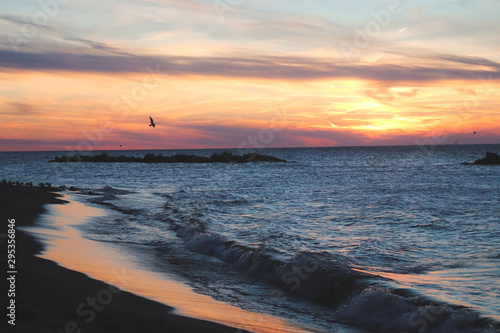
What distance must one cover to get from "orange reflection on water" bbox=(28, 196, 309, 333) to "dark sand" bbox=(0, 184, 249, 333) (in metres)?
0.42

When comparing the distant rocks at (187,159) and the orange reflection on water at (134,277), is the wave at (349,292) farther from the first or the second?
the distant rocks at (187,159)

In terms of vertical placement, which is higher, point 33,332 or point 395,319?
point 33,332

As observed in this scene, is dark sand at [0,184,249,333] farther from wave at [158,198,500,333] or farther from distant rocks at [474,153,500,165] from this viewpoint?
distant rocks at [474,153,500,165]

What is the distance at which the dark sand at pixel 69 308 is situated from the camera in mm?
6430

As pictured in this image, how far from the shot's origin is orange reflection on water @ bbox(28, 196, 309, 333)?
27.4 ft

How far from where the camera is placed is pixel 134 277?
35.9ft

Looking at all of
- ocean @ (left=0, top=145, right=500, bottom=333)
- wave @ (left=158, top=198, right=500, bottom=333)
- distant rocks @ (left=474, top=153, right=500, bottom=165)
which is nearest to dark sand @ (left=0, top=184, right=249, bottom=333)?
ocean @ (left=0, top=145, right=500, bottom=333)

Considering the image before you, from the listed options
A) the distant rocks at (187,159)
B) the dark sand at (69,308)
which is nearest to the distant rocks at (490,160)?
the distant rocks at (187,159)

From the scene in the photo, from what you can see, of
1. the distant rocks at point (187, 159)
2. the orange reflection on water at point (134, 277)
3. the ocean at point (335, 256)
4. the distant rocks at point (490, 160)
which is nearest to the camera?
the orange reflection on water at point (134, 277)

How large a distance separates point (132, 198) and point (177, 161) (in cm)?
8116

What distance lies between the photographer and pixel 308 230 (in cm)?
1959

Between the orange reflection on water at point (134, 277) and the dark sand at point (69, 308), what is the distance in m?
0.42

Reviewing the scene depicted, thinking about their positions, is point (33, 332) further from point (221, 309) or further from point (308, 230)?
point (308, 230)

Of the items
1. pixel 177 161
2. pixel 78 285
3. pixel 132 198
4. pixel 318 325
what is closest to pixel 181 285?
pixel 78 285
